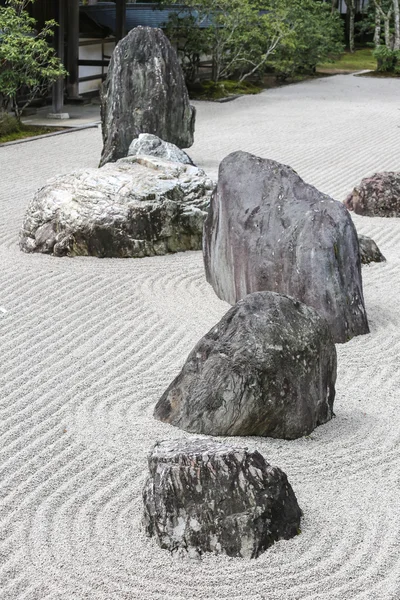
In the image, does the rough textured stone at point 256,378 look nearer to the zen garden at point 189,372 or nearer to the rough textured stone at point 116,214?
the zen garden at point 189,372

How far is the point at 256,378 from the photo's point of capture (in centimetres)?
457

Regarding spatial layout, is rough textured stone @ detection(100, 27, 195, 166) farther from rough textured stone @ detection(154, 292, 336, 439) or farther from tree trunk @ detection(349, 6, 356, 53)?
tree trunk @ detection(349, 6, 356, 53)

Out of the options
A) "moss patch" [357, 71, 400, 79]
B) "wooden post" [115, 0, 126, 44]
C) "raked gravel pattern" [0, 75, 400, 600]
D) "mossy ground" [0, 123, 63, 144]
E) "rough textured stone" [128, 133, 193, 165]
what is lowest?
"raked gravel pattern" [0, 75, 400, 600]

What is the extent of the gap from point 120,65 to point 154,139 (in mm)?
1811

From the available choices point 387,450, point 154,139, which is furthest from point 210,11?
point 387,450

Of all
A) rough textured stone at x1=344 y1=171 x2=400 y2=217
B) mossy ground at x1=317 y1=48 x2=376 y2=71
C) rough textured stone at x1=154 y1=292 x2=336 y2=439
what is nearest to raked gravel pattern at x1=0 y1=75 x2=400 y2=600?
rough textured stone at x1=154 y1=292 x2=336 y2=439

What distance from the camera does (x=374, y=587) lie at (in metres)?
3.51

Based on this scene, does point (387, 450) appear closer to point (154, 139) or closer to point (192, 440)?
point (192, 440)

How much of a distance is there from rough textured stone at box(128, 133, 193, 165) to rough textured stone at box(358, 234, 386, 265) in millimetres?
3065

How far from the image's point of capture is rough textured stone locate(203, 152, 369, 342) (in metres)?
6.23

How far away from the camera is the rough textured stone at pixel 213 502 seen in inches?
144

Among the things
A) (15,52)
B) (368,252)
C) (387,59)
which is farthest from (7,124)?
(387,59)

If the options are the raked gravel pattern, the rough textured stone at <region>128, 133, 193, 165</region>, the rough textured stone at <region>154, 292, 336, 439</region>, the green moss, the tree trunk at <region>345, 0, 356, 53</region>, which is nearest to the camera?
the raked gravel pattern

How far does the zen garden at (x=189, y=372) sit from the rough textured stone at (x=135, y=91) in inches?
1.0
